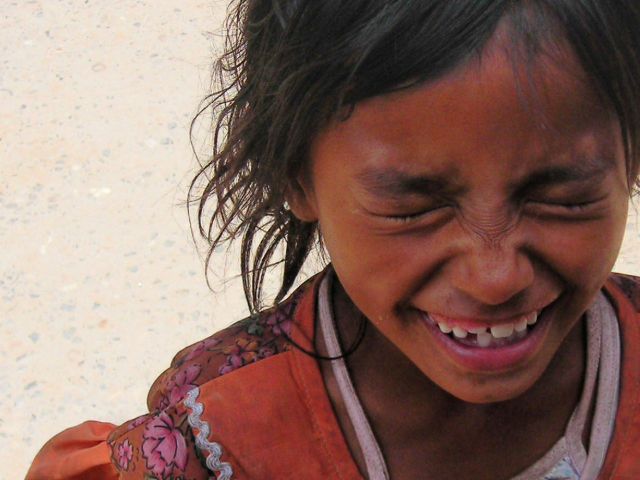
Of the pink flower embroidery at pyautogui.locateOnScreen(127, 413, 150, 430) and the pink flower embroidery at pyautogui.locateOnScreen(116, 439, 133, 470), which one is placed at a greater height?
the pink flower embroidery at pyautogui.locateOnScreen(127, 413, 150, 430)

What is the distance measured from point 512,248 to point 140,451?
49 cm

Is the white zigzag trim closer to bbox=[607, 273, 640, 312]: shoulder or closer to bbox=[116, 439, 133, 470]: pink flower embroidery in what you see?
bbox=[116, 439, 133, 470]: pink flower embroidery

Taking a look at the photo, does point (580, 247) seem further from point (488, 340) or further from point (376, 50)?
point (376, 50)

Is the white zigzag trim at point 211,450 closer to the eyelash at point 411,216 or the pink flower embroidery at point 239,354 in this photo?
the pink flower embroidery at point 239,354

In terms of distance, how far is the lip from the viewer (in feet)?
2.90

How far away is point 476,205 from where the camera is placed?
79 cm

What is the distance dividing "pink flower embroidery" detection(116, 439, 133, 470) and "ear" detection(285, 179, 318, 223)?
1.09 feet

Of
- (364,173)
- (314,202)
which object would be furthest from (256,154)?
(364,173)

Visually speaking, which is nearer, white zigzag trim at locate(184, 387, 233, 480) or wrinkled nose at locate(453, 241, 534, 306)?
wrinkled nose at locate(453, 241, 534, 306)

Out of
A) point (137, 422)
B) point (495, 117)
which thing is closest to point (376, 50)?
point (495, 117)

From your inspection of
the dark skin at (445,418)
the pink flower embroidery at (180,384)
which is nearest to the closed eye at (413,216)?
the dark skin at (445,418)

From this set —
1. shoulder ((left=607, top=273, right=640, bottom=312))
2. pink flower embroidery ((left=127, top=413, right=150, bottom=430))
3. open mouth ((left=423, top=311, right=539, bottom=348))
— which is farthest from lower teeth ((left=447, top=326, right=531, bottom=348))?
pink flower embroidery ((left=127, top=413, right=150, bottom=430))

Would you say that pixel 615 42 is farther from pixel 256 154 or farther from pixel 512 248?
pixel 256 154

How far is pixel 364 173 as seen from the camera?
821mm
